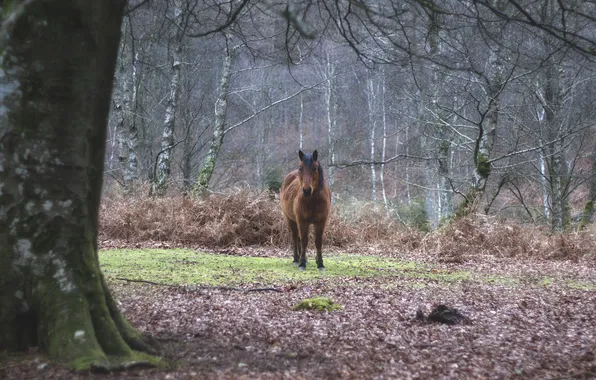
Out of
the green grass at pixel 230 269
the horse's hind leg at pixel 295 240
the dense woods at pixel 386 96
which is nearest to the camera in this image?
the dense woods at pixel 386 96

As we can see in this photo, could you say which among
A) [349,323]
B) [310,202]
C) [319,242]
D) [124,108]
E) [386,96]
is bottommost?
[349,323]

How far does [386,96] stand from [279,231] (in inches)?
629

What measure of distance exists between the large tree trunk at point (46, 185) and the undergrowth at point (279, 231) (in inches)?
369

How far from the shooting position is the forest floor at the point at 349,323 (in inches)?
149

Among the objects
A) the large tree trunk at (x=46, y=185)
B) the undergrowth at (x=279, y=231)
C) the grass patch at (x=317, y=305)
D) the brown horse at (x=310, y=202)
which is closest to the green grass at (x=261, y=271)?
the brown horse at (x=310, y=202)

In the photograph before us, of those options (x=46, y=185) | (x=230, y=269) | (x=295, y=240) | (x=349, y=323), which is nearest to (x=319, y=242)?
(x=295, y=240)

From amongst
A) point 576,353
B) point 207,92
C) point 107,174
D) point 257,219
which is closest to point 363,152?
point 207,92

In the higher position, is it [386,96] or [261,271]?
[386,96]

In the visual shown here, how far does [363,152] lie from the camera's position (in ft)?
122

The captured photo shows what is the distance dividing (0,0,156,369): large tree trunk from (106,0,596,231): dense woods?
1687 millimetres

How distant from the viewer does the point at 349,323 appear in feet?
17.5

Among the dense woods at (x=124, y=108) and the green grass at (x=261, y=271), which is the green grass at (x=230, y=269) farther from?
the dense woods at (x=124, y=108)

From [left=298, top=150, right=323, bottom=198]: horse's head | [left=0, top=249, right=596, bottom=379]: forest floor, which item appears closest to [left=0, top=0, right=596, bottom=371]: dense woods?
[left=0, top=249, right=596, bottom=379]: forest floor

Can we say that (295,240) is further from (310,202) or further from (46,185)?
(46,185)
